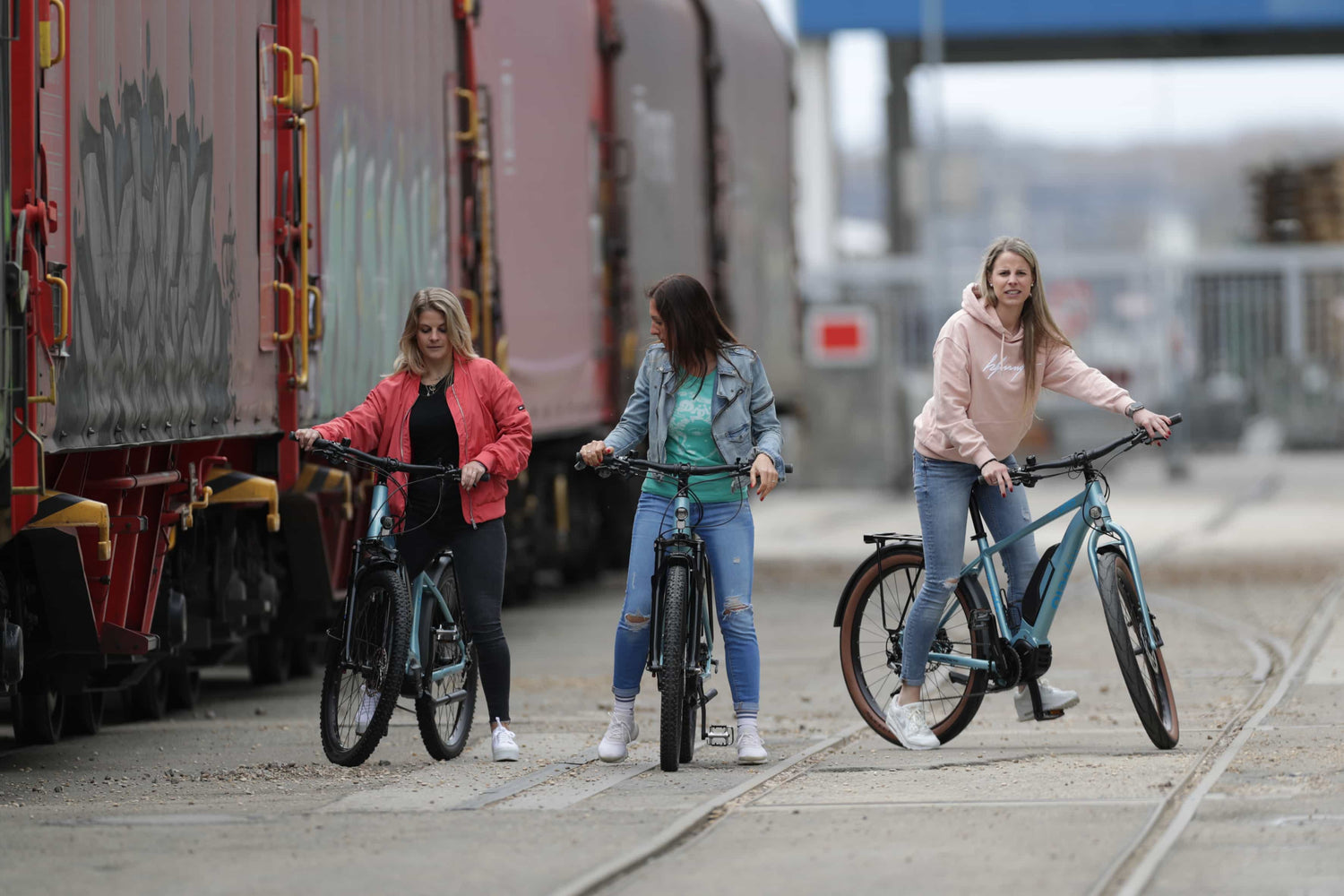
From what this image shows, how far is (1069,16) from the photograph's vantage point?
3681cm

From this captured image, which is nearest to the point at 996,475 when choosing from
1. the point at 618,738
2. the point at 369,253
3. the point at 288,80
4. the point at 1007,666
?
the point at 1007,666

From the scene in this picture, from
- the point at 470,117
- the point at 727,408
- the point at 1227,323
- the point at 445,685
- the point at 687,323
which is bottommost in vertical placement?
the point at 445,685

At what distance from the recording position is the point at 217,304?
915 centimetres

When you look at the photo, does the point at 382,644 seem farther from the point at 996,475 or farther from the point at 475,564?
the point at 996,475

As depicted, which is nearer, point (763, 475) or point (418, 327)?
point (763, 475)

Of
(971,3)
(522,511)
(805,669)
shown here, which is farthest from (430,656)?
(971,3)

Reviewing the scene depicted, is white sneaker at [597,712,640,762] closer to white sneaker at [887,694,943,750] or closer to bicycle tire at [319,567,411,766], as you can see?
bicycle tire at [319,567,411,766]

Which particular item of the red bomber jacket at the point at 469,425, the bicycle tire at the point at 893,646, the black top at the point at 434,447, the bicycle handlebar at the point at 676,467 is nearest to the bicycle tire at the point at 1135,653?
the bicycle tire at the point at 893,646

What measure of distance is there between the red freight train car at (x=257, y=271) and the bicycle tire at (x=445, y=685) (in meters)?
1.02

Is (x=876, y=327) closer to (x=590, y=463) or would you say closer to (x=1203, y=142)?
(x=590, y=463)

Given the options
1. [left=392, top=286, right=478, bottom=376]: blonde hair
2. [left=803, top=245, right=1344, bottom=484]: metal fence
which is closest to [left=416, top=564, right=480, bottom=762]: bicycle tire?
[left=392, top=286, right=478, bottom=376]: blonde hair

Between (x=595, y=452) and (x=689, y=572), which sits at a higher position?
(x=595, y=452)

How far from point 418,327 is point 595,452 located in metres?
0.84

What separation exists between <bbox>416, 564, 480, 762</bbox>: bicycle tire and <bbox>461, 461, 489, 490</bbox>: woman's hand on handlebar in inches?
18.6
